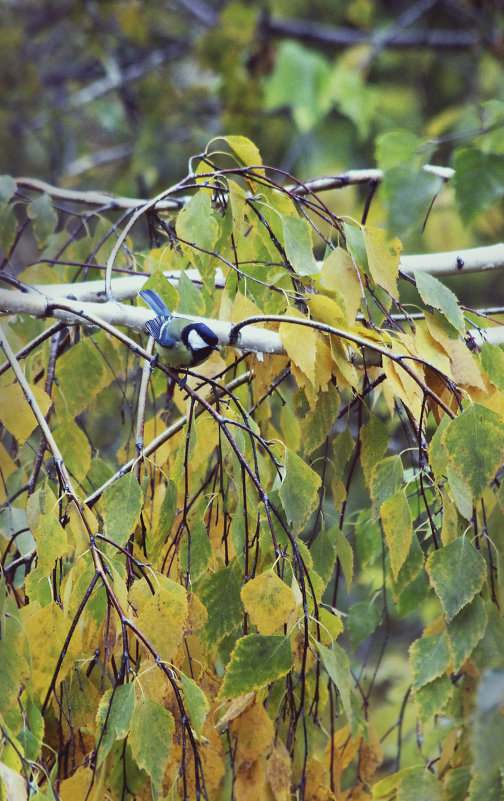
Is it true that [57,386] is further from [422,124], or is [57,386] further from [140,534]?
[422,124]

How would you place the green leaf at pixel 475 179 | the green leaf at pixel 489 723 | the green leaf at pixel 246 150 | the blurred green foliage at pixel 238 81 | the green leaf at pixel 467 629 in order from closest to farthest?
the green leaf at pixel 489 723
the green leaf at pixel 467 629
the green leaf at pixel 246 150
the green leaf at pixel 475 179
the blurred green foliage at pixel 238 81

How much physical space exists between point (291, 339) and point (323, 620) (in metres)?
0.31

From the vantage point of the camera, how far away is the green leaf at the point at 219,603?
2.81ft

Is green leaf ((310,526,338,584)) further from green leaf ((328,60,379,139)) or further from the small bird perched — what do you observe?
green leaf ((328,60,379,139))

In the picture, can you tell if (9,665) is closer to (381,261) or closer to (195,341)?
(195,341)

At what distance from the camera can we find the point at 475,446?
0.77 m

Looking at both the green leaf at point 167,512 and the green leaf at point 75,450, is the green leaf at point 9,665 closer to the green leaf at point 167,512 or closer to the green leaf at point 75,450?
the green leaf at point 167,512

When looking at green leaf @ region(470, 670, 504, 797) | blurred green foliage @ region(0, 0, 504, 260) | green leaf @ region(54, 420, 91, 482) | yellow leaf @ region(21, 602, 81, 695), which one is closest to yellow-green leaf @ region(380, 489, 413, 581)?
green leaf @ region(470, 670, 504, 797)

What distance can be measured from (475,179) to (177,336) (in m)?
0.63

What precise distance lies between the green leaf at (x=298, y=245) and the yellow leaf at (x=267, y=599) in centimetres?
38

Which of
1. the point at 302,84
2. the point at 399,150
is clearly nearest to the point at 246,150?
the point at 399,150

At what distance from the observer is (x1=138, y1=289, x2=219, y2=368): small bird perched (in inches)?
34.6

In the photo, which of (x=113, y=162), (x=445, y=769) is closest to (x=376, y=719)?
(x=445, y=769)

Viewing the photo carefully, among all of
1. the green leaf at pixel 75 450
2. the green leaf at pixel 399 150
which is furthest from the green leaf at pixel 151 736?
the green leaf at pixel 399 150
